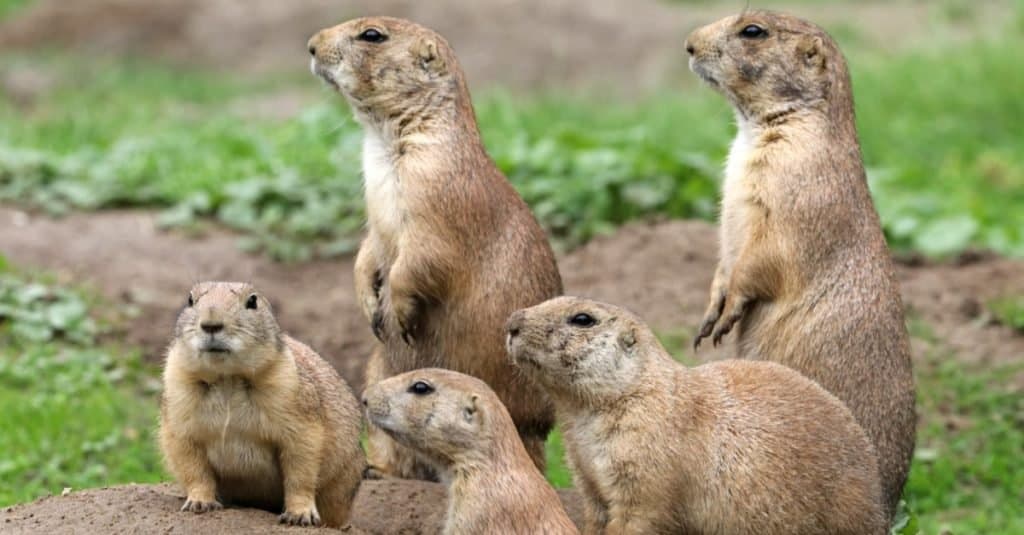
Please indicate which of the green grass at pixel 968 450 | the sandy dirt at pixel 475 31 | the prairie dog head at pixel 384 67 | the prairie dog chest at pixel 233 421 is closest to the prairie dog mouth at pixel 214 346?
the prairie dog chest at pixel 233 421

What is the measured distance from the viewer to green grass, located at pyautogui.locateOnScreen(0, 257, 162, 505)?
24.7 feet

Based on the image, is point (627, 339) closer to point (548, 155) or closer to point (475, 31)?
point (548, 155)

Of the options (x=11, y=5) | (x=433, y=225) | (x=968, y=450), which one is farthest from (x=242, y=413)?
(x=11, y=5)

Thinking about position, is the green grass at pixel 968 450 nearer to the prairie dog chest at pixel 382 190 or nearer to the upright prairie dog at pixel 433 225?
the upright prairie dog at pixel 433 225

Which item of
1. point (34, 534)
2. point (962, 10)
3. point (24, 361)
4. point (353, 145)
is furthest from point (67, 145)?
point (962, 10)

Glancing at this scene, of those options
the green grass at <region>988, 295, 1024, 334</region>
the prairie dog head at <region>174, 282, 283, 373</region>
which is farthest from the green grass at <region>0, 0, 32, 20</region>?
the prairie dog head at <region>174, 282, 283, 373</region>

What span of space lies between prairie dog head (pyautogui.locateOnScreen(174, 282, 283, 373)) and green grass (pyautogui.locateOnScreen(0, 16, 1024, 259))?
95.8 inches

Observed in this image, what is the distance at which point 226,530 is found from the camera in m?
5.41

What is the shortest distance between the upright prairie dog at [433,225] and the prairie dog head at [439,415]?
35.0 inches

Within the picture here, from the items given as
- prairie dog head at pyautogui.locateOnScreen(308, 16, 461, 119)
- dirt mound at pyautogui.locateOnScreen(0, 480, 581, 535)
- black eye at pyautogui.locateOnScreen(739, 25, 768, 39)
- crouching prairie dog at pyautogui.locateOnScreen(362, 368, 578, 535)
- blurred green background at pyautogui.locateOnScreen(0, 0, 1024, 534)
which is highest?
black eye at pyautogui.locateOnScreen(739, 25, 768, 39)

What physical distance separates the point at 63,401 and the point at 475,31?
35.0 ft

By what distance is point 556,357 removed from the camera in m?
5.68

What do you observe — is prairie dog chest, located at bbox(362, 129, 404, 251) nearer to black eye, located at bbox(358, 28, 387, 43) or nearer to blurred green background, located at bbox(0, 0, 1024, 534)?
black eye, located at bbox(358, 28, 387, 43)

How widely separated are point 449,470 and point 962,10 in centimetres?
1511
